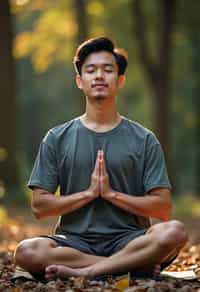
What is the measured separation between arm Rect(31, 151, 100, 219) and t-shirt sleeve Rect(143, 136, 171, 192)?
0.38 m

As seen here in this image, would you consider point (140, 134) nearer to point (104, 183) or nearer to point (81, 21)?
point (104, 183)

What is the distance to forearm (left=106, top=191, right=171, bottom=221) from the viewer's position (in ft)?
17.5

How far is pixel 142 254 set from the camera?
17.2 ft

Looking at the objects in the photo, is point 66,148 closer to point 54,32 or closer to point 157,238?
point 157,238

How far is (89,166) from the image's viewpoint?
5496 millimetres

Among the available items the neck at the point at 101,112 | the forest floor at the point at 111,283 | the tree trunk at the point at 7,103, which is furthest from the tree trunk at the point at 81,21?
the neck at the point at 101,112

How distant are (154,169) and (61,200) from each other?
0.70 m

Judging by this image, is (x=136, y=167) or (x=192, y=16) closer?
(x=136, y=167)

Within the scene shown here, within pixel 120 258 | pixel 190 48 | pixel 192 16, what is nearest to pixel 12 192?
pixel 192 16

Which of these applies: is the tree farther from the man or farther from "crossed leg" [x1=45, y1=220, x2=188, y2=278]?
"crossed leg" [x1=45, y1=220, x2=188, y2=278]

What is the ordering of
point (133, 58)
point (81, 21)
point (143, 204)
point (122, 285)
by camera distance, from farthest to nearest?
point (133, 58)
point (81, 21)
point (143, 204)
point (122, 285)

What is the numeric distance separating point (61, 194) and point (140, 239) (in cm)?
76

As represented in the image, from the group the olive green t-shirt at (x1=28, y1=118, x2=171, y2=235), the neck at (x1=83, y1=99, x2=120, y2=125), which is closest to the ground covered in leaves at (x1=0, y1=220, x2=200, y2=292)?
the olive green t-shirt at (x1=28, y1=118, x2=171, y2=235)

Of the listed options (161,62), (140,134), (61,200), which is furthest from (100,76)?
(161,62)
